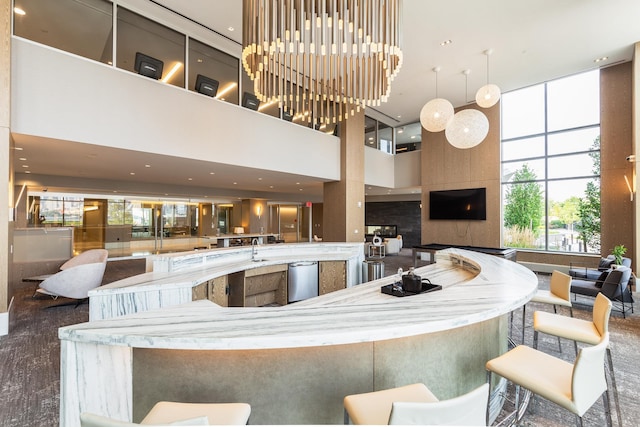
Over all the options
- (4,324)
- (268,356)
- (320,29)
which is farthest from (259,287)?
(320,29)

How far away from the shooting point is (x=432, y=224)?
10.6m

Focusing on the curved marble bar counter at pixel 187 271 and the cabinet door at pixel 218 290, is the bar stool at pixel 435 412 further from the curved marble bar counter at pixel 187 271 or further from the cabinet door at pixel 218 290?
the cabinet door at pixel 218 290

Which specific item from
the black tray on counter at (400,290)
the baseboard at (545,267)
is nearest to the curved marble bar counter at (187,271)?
the black tray on counter at (400,290)

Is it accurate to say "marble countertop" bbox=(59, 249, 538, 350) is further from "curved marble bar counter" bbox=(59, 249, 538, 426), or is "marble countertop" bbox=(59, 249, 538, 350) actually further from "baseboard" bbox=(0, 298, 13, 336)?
"baseboard" bbox=(0, 298, 13, 336)

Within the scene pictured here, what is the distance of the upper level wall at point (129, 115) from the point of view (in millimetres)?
4219

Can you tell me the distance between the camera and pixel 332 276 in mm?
5715

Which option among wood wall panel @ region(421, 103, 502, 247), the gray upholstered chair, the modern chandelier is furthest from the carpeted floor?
wood wall panel @ region(421, 103, 502, 247)

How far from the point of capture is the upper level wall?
4219mm

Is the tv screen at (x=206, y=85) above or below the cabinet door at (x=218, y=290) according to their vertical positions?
above

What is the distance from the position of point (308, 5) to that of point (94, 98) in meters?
4.17

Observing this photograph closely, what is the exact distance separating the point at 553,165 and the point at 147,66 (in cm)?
1059

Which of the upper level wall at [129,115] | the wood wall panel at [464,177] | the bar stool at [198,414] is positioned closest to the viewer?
the bar stool at [198,414]

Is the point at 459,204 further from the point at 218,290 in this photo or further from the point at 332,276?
the point at 218,290

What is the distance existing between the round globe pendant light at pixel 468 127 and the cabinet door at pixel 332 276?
10.6ft
